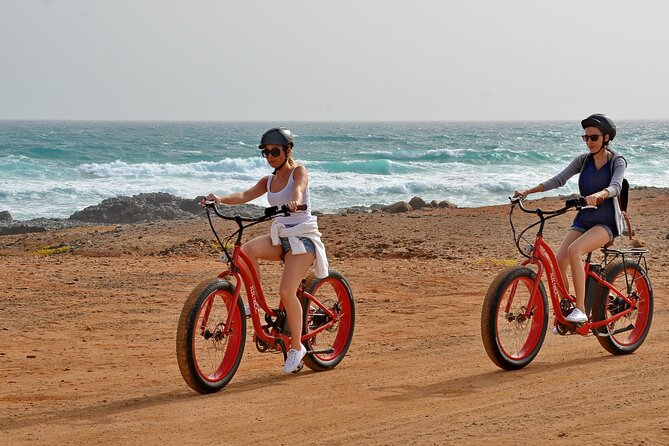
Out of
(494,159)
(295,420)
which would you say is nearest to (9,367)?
(295,420)

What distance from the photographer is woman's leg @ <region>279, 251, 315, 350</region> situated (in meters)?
6.93

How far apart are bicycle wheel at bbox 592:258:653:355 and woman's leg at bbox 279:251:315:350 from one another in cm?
248

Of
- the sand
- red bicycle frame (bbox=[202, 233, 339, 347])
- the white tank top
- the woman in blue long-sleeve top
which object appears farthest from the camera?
the woman in blue long-sleeve top

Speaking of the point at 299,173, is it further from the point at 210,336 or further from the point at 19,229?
the point at 19,229

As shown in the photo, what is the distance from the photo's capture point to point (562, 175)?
7.66 metres

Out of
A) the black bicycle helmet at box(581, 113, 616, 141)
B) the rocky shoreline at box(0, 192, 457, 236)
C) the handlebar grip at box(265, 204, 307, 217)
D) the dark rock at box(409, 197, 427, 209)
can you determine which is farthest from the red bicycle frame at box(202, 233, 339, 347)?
the dark rock at box(409, 197, 427, 209)

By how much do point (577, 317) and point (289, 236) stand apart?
93.0 inches

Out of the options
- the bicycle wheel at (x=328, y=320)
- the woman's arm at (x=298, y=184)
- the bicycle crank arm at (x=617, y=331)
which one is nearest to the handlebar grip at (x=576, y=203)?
the bicycle crank arm at (x=617, y=331)

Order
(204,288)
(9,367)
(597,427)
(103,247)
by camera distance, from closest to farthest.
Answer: (597,427), (204,288), (9,367), (103,247)

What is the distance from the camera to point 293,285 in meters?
6.95

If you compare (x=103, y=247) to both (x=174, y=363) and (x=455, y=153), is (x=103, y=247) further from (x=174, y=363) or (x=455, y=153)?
(x=455, y=153)

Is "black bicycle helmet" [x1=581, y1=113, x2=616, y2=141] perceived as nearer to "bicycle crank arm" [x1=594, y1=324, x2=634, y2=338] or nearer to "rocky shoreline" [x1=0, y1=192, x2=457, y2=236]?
"bicycle crank arm" [x1=594, y1=324, x2=634, y2=338]

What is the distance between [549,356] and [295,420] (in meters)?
2.81

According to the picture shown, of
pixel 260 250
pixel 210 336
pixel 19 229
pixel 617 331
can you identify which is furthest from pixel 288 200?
pixel 19 229
